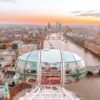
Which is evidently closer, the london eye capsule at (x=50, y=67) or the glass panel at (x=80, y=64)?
the london eye capsule at (x=50, y=67)

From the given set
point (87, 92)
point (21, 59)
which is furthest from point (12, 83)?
point (21, 59)

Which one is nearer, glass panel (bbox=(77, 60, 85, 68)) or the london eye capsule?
the london eye capsule

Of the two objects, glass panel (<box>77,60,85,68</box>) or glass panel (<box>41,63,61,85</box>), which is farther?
glass panel (<box>77,60,85,68</box>)

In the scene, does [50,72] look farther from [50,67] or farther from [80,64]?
[80,64]

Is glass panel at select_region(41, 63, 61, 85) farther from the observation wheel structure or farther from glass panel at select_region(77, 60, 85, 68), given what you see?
glass panel at select_region(77, 60, 85, 68)

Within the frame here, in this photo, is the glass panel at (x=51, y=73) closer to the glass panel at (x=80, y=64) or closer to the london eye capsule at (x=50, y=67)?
the london eye capsule at (x=50, y=67)

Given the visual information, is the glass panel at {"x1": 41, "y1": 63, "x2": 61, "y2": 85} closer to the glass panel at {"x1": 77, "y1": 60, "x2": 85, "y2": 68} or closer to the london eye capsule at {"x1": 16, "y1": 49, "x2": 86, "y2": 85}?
the london eye capsule at {"x1": 16, "y1": 49, "x2": 86, "y2": 85}

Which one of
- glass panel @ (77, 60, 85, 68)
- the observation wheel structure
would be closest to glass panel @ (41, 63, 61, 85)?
the observation wheel structure

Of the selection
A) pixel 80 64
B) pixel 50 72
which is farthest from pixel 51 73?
pixel 80 64

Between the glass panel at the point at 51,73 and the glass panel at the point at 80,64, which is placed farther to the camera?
the glass panel at the point at 80,64

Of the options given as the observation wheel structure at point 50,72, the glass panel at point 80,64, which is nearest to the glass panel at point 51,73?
the observation wheel structure at point 50,72

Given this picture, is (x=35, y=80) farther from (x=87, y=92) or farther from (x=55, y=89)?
(x=87, y=92)
